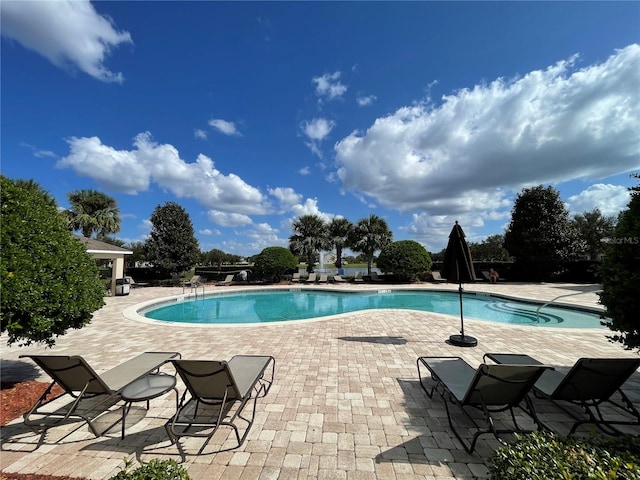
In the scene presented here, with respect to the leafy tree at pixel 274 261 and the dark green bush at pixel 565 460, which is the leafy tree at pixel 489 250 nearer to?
the leafy tree at pixel 274 261

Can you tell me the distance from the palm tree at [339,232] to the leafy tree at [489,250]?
3227 cm

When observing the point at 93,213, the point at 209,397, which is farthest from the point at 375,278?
the point at 93,213

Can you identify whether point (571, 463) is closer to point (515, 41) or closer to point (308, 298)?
point (515, 41)

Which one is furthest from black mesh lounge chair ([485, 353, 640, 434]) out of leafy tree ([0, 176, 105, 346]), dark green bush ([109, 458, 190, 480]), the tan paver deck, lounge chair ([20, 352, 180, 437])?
leafy tree ([0, 176, 105, 346])

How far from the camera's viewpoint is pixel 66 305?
400 cm

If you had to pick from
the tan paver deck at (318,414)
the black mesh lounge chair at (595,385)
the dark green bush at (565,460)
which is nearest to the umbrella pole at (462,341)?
the tan paver deck at (318,414)

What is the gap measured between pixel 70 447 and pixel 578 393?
5.78m

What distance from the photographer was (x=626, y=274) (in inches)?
125

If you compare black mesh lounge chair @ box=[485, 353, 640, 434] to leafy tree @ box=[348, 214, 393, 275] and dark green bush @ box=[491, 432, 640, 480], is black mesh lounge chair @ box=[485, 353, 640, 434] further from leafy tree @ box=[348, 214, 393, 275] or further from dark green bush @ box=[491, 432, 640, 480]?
leafy tree @ box=[348, 214, 393, 275]

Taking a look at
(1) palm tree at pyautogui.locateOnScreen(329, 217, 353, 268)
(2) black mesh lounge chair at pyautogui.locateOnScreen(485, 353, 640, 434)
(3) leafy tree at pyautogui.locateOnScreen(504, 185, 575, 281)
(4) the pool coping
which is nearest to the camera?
(2) black mesh lounge chair at pyautogui.locateOnScreen(485, 353, 640, 434)

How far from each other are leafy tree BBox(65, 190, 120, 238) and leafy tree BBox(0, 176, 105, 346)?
2460 centimetres

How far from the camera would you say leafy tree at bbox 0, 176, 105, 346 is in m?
3.51

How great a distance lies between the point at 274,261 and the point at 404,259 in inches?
425

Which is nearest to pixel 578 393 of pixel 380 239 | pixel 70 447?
pixel 70 447
